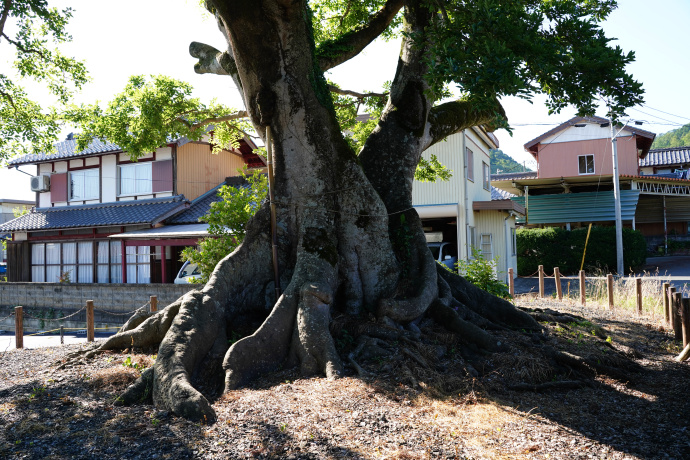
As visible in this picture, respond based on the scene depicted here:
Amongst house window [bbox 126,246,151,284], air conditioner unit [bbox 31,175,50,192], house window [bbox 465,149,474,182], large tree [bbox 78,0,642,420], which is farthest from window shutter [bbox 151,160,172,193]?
large tree [bbox 78,0,642,420]

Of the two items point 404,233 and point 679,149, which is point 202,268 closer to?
point 404,233

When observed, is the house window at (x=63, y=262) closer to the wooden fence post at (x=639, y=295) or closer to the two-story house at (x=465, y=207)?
the two-story house at (x=465, y=207)

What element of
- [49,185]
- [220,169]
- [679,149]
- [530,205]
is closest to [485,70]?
[220,169]

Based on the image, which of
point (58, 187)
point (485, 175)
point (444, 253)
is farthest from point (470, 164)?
point (58, 187)

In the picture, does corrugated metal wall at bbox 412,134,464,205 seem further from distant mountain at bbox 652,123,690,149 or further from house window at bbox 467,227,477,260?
distant mountain at bbox 652,123,690,149

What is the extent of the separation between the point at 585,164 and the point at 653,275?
1116 cm

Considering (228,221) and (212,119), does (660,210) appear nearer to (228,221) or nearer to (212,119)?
(212,119)

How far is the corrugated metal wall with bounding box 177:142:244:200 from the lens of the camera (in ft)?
80.7

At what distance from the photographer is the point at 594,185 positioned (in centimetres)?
3300

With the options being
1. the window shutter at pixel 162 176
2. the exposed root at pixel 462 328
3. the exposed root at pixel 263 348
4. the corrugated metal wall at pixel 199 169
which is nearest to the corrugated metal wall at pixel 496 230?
the corrugated metal wall at pixel 199 169

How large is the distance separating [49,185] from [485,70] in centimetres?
2731

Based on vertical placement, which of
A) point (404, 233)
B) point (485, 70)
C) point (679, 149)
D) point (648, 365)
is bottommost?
point (648, 365)

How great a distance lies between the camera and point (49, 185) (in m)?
26.9

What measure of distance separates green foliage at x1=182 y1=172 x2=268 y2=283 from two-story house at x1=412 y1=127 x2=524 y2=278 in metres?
13.2
